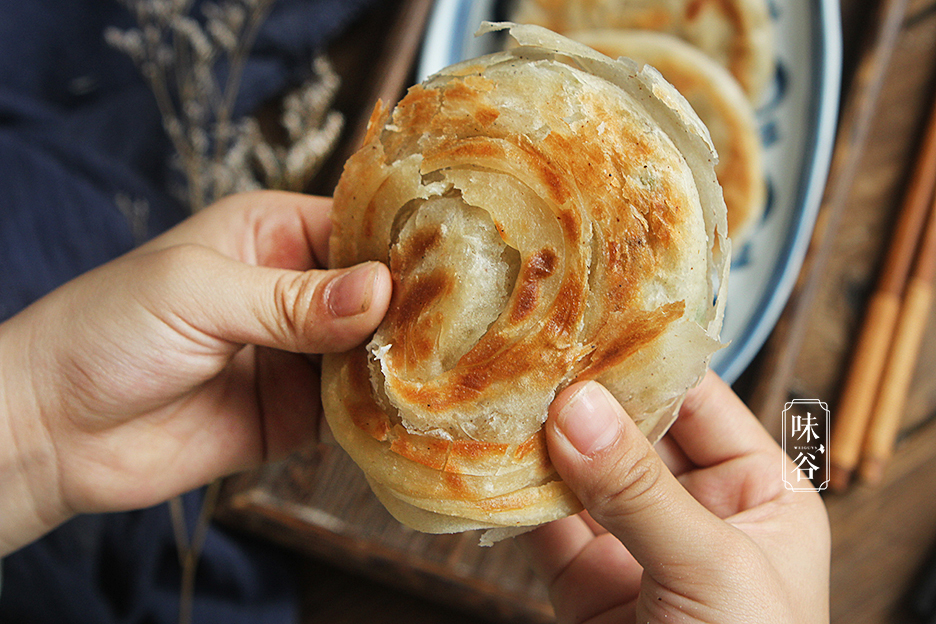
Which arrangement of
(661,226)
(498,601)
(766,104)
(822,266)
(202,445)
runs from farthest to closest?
(766,104)
(822,266)
(498,601)
(202,445)
(661,226)

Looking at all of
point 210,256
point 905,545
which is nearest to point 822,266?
point 905,545

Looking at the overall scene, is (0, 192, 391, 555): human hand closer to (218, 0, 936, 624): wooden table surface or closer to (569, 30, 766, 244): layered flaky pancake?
(218, 0, 936, 624): wooden table surface

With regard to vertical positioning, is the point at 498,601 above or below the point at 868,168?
below

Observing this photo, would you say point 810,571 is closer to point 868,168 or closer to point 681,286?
point 681,286

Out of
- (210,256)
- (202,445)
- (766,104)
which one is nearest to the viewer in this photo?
(210,256)

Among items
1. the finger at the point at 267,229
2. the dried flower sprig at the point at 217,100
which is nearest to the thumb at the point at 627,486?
the finger at the point at 267,229

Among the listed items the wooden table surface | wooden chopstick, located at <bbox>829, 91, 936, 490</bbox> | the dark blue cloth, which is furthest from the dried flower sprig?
wooden chopstick, located at <bbox>829, 91, 936, 490</bbox>

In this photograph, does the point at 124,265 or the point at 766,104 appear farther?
the point at 766,104

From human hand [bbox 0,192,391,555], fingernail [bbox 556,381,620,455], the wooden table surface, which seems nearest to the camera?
fingernail [bbox 556,381,620,455]
